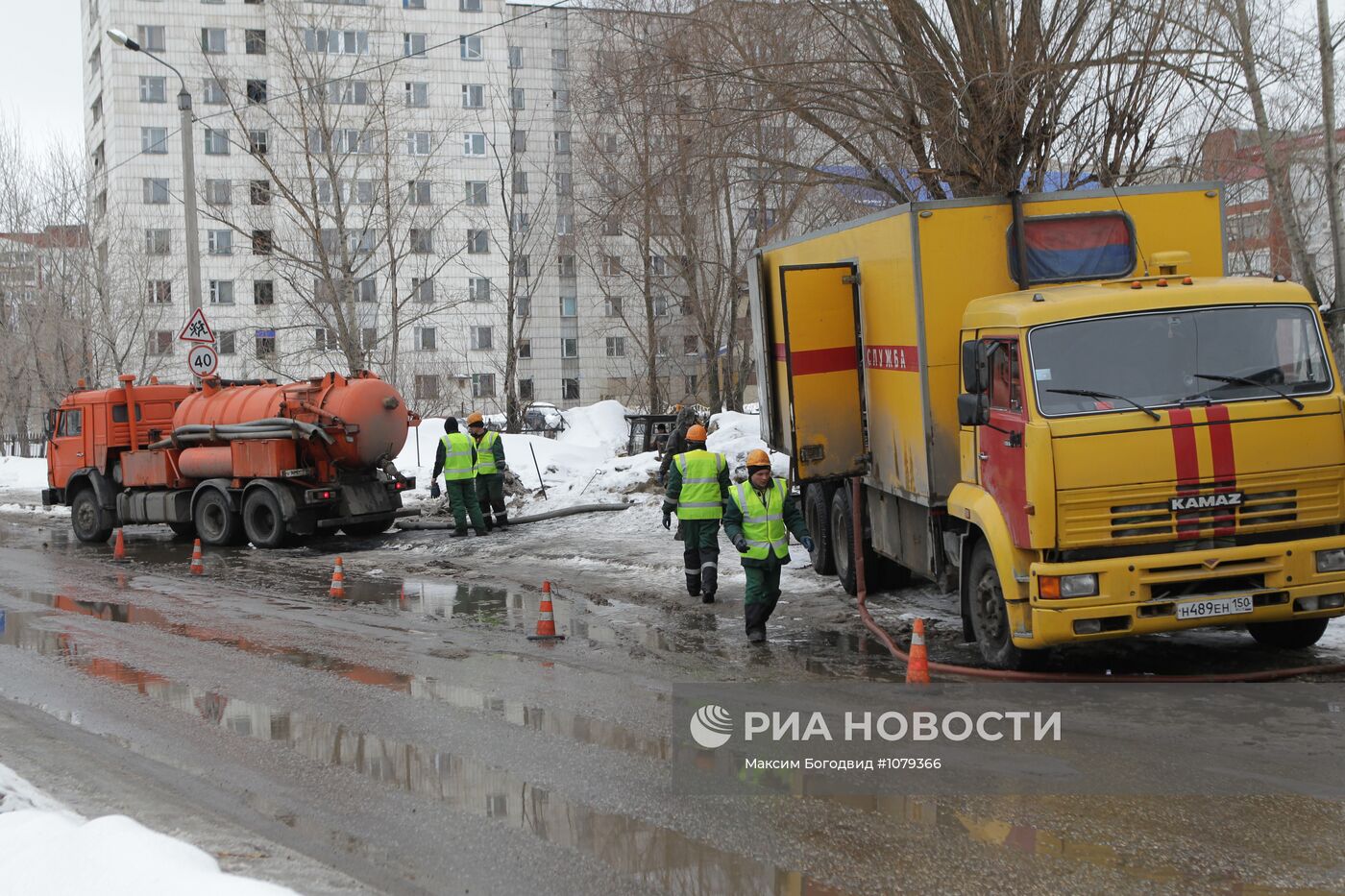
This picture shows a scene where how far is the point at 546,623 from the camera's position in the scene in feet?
34.2

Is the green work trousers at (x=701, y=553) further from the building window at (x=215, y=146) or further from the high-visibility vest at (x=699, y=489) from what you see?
the building window at (x=215, y=146)

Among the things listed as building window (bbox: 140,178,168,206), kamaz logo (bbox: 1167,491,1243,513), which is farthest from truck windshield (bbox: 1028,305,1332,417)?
building window (bbox: 140,178,168,206)

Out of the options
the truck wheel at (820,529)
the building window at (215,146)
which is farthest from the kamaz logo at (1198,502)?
the building window at (215,146)

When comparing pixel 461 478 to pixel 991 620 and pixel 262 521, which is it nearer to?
pixel 262 521

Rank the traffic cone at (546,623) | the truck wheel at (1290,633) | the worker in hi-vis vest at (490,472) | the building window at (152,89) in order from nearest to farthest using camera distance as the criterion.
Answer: the truck wheel at (1290,633) → the traffic cone at (546,623) → the worker in hi-vis vest at (490,472) → the building window at (152,89)

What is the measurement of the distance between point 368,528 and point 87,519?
16.0 feet

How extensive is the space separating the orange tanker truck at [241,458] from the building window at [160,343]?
2253 cm

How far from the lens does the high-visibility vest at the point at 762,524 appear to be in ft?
32.2

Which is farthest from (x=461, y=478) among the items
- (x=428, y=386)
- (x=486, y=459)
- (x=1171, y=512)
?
(x=428, y=386)

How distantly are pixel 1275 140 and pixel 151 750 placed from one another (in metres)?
17.5

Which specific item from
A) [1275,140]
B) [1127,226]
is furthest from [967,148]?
[1275,140]

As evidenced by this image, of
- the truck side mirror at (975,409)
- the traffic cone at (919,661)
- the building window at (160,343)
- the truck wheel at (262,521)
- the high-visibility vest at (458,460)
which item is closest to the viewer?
the traffic cone at (919,661)

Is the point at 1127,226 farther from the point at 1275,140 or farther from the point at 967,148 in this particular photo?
the point at 1275,140

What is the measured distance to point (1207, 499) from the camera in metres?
7.73
